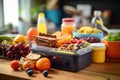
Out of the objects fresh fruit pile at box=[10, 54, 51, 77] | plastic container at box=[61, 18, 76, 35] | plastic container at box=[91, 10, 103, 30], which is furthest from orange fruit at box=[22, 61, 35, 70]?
plastic container at box=[91, 10, 103, 30]

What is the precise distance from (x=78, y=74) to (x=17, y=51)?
47 centimetres

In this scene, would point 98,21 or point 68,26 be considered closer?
point 68,26

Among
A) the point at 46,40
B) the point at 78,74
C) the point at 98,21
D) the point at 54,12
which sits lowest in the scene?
the point at 78,74

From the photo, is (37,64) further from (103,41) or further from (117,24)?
(117,24)

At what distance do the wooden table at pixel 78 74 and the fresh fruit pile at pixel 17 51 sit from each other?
0.44ft

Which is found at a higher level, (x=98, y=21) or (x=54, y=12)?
(x=54, y=12)

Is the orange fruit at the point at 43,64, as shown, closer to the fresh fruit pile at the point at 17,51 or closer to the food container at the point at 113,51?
the fresh fruit pile at the point at 17,51

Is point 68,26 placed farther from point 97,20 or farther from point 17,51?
point 17,51

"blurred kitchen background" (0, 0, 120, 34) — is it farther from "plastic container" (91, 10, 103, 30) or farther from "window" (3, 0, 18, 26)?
"plastic container" (91, 10, 103, 30)

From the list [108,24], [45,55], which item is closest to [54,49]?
[45,55]

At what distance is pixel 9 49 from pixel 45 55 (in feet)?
0.97

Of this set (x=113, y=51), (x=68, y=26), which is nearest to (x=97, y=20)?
(x=68, y=26)

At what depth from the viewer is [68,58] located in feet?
4.33

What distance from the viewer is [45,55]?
139 cm
